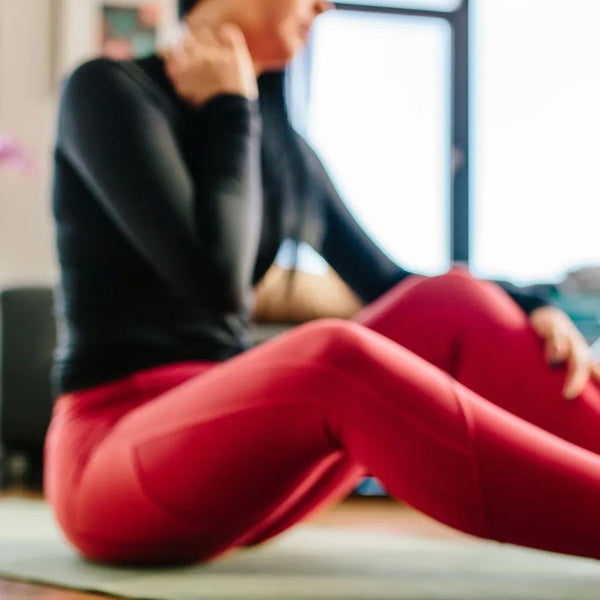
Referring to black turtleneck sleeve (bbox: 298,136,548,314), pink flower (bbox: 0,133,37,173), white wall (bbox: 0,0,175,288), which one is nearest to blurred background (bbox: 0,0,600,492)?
white wall (bbox: 0,0,175,288)

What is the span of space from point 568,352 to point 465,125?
9.32 ft

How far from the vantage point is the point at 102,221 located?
43.0 inches

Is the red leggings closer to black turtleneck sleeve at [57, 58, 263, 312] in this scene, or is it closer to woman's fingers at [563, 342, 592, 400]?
woman's fingers at [563, 342, 592, 400]

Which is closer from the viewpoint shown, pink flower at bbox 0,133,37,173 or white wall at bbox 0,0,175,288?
pink flower at bbox 0,133,37,173

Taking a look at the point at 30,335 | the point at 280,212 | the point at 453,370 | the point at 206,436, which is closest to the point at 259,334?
the point at 30,335

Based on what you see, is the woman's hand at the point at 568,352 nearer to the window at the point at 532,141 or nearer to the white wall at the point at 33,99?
the white wall at the point at 33,99

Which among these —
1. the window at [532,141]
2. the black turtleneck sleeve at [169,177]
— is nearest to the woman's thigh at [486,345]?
the black turtleneck sleeve at [169,177]

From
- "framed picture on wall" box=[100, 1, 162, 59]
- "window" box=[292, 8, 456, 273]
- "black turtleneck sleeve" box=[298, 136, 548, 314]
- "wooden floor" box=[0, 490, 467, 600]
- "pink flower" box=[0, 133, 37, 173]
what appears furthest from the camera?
"window" box=[292, 8, 456, 273]

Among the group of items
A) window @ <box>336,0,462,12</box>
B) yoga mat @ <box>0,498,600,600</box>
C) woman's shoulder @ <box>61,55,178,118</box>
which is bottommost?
yoga mat @ <box>0,498,600,600</box>

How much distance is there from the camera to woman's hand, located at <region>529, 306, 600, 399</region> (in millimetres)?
951

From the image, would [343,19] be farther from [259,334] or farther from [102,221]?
[102,221]

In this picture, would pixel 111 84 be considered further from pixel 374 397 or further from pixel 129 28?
pixel 129 28

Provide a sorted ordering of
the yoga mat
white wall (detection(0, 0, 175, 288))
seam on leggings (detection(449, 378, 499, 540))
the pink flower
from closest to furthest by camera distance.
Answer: seam on leggings (detection(449, 378, 499, 540)) → the yoga mat → the pink flower → white wall (detection(0, 0, 175, 288))

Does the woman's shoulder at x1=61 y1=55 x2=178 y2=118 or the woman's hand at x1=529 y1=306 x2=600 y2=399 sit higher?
the woman's shoulder at x1=61 y1=55 x2=178 y2=118
